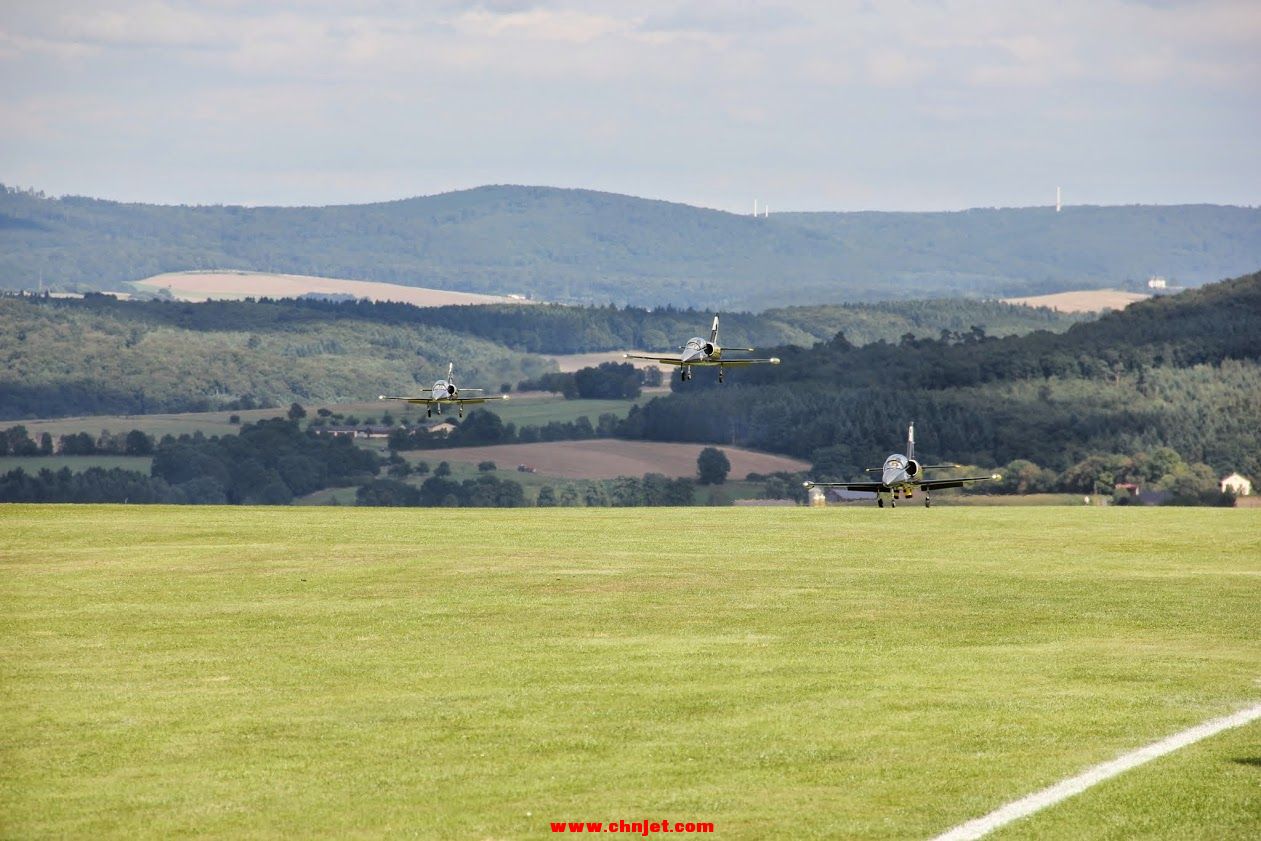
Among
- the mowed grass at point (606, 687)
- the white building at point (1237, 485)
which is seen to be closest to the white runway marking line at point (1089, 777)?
the mowed grass at point (606, 687)

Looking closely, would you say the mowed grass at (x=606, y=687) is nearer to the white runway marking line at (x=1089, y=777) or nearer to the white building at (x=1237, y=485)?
the white runway marking line at (x=1089, y=777)

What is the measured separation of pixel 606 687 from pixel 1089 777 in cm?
992

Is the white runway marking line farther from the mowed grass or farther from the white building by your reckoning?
the white building

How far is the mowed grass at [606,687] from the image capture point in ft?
76.5

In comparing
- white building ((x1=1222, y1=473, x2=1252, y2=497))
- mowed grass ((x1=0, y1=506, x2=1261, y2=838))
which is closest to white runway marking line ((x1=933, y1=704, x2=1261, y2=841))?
mowed grass ((x1=0, y1=506, x2=1261, y2=838))

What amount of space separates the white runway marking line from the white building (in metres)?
147

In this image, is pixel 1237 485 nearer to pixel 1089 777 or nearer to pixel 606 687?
pixel 606 687

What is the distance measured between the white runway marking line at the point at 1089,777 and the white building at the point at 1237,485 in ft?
482

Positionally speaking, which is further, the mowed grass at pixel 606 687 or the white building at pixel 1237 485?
the white building at pixel 1237 485

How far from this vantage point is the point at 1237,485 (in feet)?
604

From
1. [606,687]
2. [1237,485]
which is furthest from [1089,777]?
[1237,485]

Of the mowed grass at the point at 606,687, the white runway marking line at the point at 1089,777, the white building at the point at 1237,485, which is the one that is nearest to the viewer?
the white runway marking line at the point at 1089,777

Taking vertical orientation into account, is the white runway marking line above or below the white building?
above

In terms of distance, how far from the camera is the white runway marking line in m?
22.2
